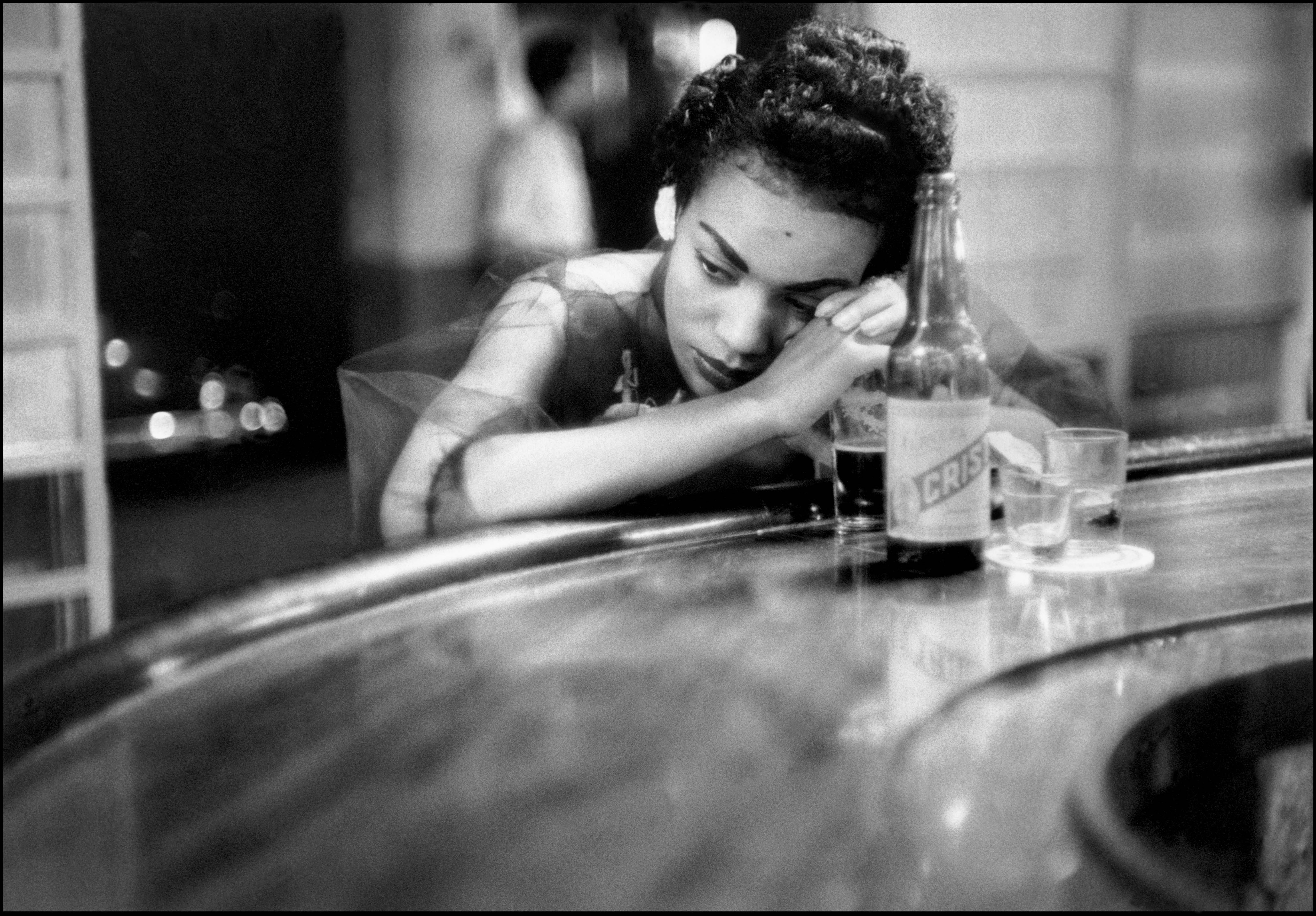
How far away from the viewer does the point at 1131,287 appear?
4.42m

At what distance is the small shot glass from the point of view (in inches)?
40.7

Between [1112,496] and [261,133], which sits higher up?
[261,133]

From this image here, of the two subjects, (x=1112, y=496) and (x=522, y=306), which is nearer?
(x=1112, y=496)

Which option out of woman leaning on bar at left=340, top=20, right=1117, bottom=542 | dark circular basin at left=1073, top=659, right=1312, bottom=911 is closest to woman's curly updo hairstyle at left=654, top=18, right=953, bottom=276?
woman leaning on bar at left=340, top=20, right=1117, bottom=542

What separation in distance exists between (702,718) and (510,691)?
0.39ft

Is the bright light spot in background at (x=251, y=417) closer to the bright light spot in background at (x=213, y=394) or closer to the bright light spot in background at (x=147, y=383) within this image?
the bright light spot in background at (x=213, y=394)

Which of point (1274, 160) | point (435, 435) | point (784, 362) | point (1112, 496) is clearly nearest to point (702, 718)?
point (1112, 496)

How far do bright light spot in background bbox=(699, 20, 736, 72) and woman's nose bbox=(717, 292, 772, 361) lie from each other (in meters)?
1.37

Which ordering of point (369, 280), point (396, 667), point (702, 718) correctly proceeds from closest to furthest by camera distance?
1. point (702, 718)
2. point (396, 667)
3. point (369, 280)

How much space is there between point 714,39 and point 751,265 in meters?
1.75

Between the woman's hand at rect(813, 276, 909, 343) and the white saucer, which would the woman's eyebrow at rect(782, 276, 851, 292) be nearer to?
the woman's hand at rect(813, 276, 909, 343)

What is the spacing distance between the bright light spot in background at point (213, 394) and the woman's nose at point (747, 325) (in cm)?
331

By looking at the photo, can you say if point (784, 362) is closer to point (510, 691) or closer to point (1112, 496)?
point (1112, 496)

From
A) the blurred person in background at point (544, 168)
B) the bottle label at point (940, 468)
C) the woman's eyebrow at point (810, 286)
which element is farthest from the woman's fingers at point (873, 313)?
the blurred person in background at point (544, 168)
